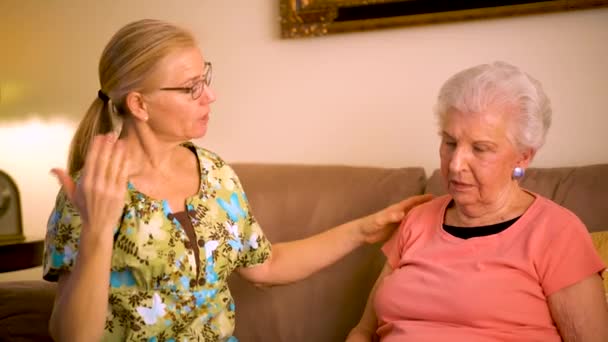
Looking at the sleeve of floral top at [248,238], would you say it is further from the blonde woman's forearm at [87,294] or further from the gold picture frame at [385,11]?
the gold picture frame at [385,11]

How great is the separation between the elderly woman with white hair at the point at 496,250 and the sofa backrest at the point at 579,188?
27 cm

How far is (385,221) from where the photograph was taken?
172 cm

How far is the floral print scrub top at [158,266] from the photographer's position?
5.01 ft

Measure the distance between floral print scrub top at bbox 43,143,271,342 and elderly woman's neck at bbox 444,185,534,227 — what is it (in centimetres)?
60

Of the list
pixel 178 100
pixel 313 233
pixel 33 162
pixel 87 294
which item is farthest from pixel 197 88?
pixel 33 162

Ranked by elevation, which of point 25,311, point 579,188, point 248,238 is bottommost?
point 25,311

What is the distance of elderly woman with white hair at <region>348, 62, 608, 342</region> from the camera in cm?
135

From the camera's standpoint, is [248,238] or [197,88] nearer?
[197,88]

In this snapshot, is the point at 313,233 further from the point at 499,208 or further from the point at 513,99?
the point at 513,99

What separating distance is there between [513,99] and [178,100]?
76 centimetres

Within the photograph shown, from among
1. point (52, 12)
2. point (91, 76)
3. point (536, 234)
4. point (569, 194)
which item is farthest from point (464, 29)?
point (52, 12)

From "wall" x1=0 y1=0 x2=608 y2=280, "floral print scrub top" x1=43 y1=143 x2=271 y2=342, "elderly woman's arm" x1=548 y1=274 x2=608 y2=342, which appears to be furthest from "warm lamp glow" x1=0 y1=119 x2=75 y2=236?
"elderly woman's arm" x1=548 y1=274 x2=608 y2=342

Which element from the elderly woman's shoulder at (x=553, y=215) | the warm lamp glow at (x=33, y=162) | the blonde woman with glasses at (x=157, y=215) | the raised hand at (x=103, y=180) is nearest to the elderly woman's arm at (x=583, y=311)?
the elderly woman's shoulder at (x=553, y=215)

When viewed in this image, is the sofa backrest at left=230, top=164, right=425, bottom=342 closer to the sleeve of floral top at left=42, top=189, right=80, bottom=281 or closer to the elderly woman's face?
the elderly woman's face
